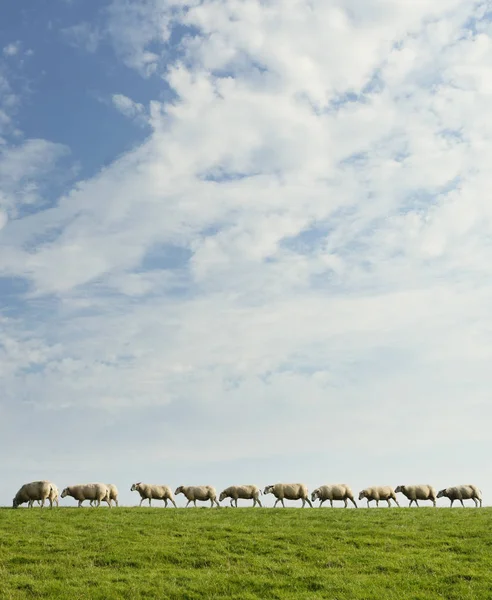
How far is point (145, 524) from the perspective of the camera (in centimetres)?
3131

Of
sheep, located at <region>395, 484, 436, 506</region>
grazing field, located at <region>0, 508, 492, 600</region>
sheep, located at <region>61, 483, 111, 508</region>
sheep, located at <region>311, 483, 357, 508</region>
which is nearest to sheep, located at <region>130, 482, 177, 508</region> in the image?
sheep, located at <region>61, 483, 111, 508</region>

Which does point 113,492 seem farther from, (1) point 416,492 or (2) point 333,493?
(1) point 416,492

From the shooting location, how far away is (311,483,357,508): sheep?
4734 cm

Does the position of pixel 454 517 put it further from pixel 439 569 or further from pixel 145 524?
pixel 145 524

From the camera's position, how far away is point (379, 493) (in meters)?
49.6

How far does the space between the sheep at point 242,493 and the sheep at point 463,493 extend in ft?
54.2

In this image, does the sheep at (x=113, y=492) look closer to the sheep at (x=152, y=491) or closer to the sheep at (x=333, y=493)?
the sheep at (x=152, y=491)

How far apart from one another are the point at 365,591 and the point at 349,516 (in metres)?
13.0

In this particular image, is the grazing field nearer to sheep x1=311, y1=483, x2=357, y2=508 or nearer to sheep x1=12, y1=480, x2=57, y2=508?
sheep x1=12, y1=480, x2=57, y2=508

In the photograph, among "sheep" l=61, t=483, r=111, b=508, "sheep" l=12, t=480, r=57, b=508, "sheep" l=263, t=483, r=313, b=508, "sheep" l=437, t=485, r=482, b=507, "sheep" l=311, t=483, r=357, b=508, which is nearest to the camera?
"sheep" l=12, t=480, r=57, b=508

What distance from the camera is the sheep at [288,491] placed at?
153 ft

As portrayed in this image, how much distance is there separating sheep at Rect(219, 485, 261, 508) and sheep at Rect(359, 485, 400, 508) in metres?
8.58

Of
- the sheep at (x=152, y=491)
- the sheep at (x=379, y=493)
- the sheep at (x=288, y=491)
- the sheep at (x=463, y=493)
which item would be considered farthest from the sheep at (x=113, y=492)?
the sheep at (x=463, y=493)

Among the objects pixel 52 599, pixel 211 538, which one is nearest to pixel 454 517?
pixel 211 538
